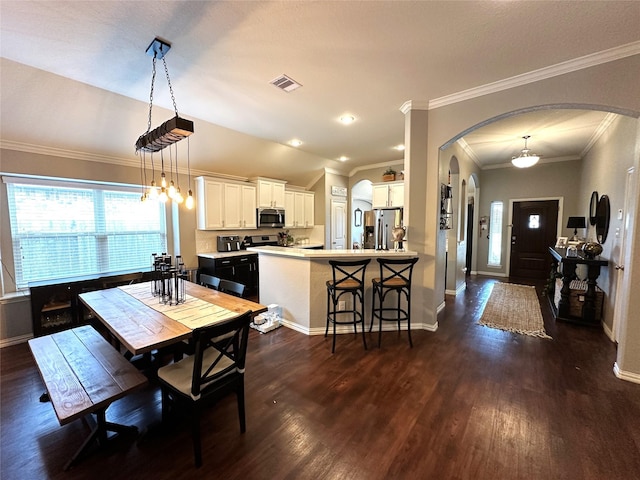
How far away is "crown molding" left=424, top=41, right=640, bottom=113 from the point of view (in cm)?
227

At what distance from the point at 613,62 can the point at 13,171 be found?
6.33 meters

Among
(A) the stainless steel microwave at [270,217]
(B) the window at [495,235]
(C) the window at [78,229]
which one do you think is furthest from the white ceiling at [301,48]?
(B) the window at [495,235]

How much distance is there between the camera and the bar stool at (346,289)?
122 inches

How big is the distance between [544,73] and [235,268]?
5067 millimetres

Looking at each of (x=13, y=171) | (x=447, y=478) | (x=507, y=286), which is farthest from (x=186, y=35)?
(x=507, y=286)

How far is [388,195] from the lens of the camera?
5.93 m

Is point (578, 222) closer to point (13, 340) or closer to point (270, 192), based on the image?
point (270, 192)

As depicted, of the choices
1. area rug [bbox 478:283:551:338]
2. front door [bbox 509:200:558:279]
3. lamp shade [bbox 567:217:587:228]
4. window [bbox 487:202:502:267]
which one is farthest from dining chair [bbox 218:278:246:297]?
front door [bbox 509:200:558:279]

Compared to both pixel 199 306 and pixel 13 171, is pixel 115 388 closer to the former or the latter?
pixel 199 306

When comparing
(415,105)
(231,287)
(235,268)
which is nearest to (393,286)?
(231,287)

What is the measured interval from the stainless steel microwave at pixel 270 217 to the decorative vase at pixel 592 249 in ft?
17.3

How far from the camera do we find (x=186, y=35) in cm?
213

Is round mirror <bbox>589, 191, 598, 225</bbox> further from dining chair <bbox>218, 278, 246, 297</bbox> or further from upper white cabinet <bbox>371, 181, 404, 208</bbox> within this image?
dining chair <bbox>218, 278, 246, 297</bbox>

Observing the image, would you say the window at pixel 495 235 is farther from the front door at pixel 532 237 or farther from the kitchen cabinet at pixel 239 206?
the kitchen cabinet at pixel 239 206
